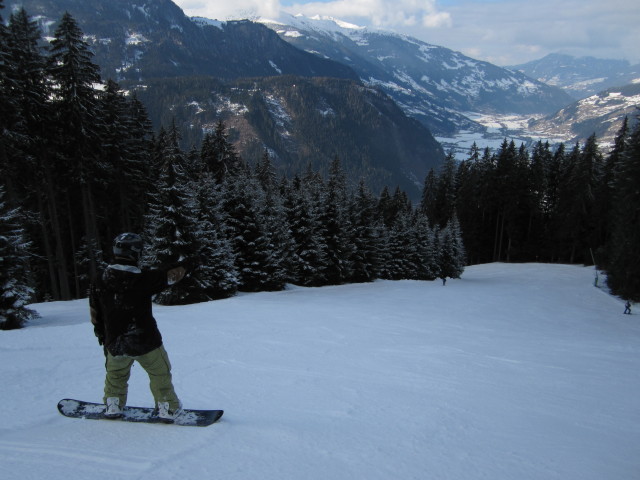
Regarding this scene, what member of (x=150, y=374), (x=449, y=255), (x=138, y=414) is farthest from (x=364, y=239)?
(x=150, y=374)

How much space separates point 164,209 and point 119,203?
48.9 feet

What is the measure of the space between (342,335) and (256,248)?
14026 millimetres

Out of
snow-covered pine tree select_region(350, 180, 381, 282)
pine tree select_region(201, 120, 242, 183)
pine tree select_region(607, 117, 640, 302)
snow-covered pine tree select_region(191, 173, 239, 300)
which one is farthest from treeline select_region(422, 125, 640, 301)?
snow-covered pine tree select_region(191, 173, 239, 300)

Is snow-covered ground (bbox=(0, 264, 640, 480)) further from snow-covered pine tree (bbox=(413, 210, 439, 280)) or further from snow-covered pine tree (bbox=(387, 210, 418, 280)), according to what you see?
snow-covered pine tree (bbox=(413, 210, 439, 280))

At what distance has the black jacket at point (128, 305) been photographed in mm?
4363

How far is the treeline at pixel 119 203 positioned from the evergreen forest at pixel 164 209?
3.1 inches

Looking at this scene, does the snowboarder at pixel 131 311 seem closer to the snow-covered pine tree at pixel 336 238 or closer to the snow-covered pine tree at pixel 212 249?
the snow-covered pine tree at pixel 212 249

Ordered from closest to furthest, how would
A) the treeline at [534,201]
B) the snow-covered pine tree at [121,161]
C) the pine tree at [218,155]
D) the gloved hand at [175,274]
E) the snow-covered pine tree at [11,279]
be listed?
the gloved hand at [175,274]
the snow-covered pine tree at [11,279]
the snow-covered pine tree at [121,161]
the pine tree at [218,155]
the treeline at [534,201]

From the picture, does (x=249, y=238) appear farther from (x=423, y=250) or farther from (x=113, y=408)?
(x=423, y=250)

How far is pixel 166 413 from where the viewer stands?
465 centimetres

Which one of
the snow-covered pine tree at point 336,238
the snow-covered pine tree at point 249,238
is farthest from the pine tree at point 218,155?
the snow-covered pine tree at point 249,238

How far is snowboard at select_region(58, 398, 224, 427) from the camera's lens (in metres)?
4.64

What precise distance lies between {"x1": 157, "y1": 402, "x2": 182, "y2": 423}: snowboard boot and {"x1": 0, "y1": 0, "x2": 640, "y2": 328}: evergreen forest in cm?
1071

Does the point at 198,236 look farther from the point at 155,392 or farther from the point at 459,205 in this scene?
the point at 459,205
